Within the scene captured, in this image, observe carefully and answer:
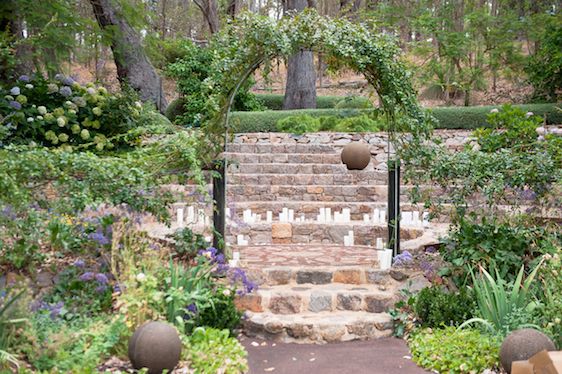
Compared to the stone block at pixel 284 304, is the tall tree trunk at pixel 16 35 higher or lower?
higher

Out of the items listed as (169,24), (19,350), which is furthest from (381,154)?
(169,24)

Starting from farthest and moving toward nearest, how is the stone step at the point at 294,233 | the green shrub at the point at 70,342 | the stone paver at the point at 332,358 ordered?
1. the stone step at the point at 294,233
2. the stone paver at the point at 332,358
3. the green shrub at the point at 70,342

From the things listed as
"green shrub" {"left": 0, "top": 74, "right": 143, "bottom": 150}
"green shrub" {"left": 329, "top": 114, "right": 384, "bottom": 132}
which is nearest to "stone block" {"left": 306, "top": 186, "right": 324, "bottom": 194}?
"green shrub" {"left": 329, "top": 114, "right": 384, "bottom": 132}

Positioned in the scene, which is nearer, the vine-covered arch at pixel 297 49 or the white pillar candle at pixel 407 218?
the vine-covered arch at pixel 297 49

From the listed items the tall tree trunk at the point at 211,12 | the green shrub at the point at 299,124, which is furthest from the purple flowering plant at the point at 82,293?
the tall tree trunk at the point at 211,12

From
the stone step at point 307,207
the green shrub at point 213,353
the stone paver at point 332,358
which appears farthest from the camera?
the stone step at point 307,207

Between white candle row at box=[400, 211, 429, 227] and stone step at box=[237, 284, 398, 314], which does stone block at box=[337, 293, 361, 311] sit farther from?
white candle row at box=[400, 211, 429, 227]

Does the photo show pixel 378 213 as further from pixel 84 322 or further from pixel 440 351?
pixel 84 322

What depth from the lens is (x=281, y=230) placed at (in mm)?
7777

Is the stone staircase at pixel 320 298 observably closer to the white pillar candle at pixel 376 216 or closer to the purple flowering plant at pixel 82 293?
the purple flowering plant at pixel 82 293

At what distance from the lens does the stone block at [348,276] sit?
591cm

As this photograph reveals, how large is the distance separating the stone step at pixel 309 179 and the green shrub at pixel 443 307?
15.7 ft

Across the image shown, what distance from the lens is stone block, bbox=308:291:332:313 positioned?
5.38 m

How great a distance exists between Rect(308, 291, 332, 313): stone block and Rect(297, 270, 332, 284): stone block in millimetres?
460
